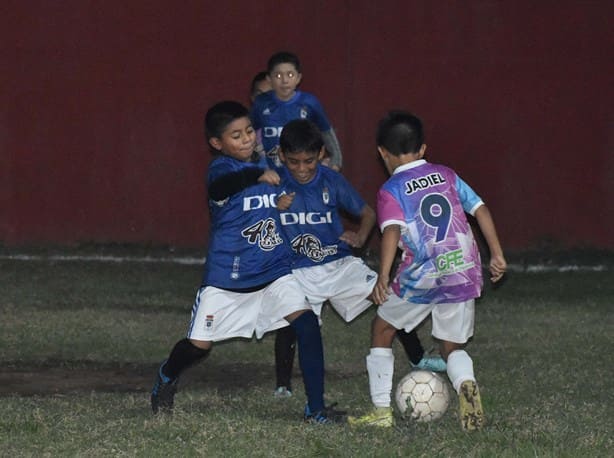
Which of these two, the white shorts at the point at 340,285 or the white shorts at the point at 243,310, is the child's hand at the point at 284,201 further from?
the white shorts at the point at 340,285

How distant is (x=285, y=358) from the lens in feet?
24.4

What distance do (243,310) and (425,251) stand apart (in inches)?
38.7

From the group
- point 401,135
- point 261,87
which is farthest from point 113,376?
point 261,87

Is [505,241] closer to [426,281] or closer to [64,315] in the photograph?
[64,315]

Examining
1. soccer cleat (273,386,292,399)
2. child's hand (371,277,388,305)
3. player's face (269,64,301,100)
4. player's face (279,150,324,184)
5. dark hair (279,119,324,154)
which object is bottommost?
soccer cleat (273,386,292,399)

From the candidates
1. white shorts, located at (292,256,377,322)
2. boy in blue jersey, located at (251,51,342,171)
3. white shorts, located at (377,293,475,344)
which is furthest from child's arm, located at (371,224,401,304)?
boy in blue jersey, located at (251,51,342,171)

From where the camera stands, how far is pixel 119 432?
6.15 metres

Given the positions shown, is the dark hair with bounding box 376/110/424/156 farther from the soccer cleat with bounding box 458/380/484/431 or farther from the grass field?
the grass field

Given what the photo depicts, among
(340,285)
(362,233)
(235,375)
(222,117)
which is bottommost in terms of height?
(235,375)

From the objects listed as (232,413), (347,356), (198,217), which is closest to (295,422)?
(232,413)

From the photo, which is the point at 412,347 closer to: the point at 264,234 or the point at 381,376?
the point at 381,376

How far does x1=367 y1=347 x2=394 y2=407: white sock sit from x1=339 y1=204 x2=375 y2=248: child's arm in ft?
3.33

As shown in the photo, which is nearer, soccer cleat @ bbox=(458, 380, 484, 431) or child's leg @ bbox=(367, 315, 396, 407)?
soccer cleat @ bbox=(458, 380, 484, 431)

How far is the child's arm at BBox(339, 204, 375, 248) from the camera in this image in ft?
24.8
